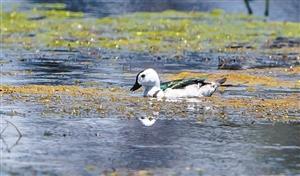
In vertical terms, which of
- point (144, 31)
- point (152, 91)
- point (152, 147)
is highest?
point (144, 31)

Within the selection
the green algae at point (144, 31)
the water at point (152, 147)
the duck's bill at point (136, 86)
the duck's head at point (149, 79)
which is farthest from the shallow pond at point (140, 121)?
the green algae at point (144, 31)

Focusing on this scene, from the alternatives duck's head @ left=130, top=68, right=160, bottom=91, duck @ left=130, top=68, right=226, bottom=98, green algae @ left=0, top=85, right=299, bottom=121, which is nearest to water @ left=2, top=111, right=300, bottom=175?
green algae @ left=0, top=85, right=299, bottom=121

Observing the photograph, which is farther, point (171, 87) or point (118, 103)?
point (171, 87)

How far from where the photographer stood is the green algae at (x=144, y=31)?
30359mm

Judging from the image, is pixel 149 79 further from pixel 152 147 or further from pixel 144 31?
pixel 144 31

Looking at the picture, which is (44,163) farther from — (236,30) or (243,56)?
(236,30)

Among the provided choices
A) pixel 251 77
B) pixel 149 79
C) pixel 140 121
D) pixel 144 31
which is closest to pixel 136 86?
pixel 149 79

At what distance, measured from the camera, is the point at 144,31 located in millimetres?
34344

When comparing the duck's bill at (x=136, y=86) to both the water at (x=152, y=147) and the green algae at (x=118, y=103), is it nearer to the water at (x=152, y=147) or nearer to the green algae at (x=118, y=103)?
the green algae at (x=118, y=103)

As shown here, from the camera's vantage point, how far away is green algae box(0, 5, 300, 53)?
99.6 feet

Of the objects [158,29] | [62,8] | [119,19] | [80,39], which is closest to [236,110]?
[80,39]

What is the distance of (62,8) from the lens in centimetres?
4859

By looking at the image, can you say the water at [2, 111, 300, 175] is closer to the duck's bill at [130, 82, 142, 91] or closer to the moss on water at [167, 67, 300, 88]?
the duck's bill at [130, 82, 142, 91]

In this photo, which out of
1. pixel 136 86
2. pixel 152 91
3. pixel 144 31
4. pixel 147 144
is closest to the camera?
pixel 147 144
